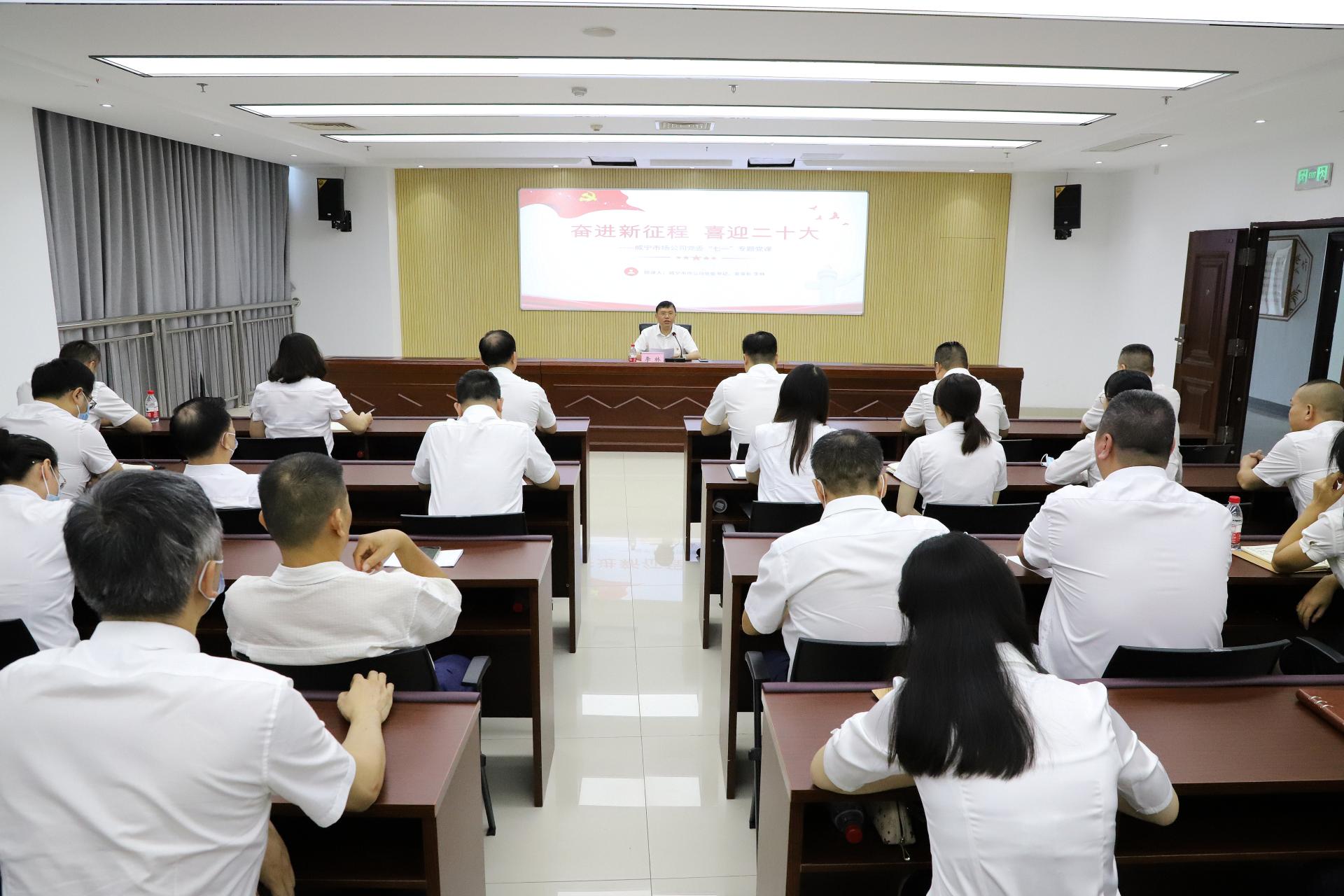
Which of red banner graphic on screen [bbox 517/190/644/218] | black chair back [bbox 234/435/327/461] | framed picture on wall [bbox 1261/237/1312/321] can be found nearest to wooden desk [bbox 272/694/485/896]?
black chair back [bbox 234/435/327/461]

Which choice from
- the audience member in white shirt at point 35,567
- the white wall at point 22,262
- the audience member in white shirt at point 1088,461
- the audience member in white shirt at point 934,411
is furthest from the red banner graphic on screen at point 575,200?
the audience member in white shirt at point 35,567

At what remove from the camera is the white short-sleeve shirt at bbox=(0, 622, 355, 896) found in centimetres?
129

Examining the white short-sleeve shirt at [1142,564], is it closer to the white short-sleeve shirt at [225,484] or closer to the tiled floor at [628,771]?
the tiled floor at [628,771]

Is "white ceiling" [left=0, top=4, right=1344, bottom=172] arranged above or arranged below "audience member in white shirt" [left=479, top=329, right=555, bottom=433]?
above

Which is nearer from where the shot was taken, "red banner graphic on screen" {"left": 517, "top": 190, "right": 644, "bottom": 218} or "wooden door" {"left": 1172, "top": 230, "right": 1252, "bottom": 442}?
"wooden door" {"left": 1172, "top": 230, "right": 1252, "bottom": 442}

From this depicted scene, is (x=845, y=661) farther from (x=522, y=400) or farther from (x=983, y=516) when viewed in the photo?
(x=522, y=400)

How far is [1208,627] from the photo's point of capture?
232 centimetres

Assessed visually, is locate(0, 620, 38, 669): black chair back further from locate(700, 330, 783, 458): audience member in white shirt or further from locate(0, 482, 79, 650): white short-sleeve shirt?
locate(700, 330, 783, 458): audience member in white shirt

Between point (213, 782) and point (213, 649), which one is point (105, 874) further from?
point (213, 649)

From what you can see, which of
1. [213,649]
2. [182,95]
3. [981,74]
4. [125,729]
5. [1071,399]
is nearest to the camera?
[125,729]

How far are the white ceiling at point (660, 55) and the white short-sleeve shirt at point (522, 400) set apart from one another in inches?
66.6

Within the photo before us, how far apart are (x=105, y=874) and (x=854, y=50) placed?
445 cm

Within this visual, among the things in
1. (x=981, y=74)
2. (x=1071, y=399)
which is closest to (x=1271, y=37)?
(x=981, y=74)

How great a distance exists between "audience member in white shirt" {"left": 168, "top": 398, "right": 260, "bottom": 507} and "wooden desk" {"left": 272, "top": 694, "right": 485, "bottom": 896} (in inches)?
65.2
